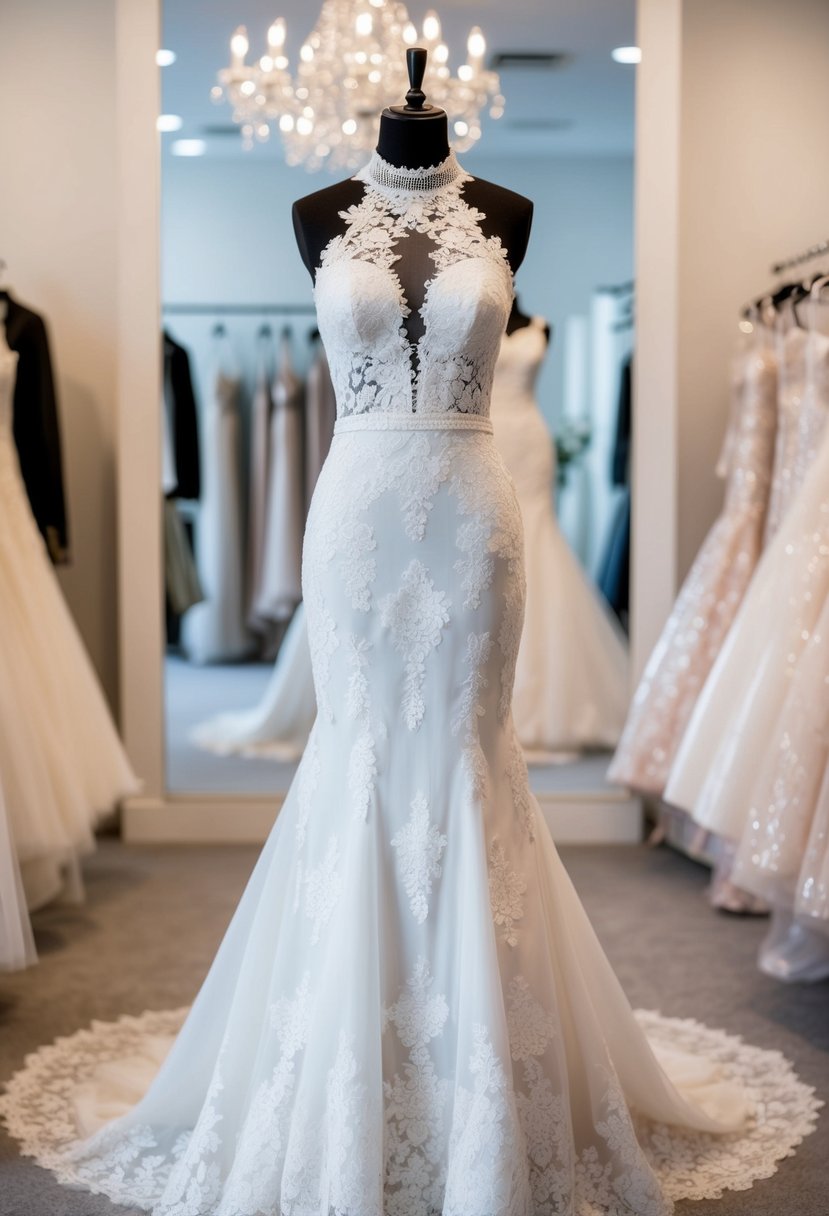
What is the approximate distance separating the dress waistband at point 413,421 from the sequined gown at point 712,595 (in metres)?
2.18

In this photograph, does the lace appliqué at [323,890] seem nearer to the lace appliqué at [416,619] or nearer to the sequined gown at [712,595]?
the lace appliqué at [416,619]

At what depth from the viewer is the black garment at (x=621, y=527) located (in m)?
4.59

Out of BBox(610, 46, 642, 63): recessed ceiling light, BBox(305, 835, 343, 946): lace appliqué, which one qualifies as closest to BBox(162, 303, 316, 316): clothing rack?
BBox(610, 46, 642, 63): recessed ceiling light

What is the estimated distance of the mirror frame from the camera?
448 cm

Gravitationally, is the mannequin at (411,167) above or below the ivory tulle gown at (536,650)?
above

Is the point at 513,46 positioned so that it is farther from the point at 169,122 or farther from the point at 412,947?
the point at 412,947

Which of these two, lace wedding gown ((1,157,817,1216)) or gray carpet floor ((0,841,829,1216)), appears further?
gray carpet floor ((0,841,829,1216))

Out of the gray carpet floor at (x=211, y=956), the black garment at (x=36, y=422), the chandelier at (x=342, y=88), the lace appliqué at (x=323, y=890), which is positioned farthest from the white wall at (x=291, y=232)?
the lace appliqué at (x=323, y=890)

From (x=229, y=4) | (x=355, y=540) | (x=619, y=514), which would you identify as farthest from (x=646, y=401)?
(x=355, y=540)

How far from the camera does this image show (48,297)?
15.5ft

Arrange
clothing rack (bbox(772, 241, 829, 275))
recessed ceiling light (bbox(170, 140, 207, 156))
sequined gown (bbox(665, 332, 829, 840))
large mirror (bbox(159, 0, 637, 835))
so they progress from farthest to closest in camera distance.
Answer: recessed ceiling light (bbox(170, 140, 207, 156))
large mirror (bbox(159, 0, 637, 835))
clothing rack (bbox(772, 241, 829, 275))
sequined gown (bbox(665, 332, 829, 840))

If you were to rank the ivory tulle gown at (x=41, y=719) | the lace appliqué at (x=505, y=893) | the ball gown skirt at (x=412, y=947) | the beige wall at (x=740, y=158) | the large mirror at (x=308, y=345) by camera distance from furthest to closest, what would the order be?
the beige wall at (x=740, y=158) → the large mirror at (x=308, y=345) → the ivory tulle gown at (x=41, y=719) → the lace appliqué at (x=505, y=893) → the ball gown skirt at (x=412, y=947)

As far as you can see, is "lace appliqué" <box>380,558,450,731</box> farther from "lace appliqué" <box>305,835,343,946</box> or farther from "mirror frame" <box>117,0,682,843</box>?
"mirror frame" <box>117,0,682,843</box>

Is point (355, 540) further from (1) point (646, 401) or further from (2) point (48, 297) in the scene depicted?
(2) point (48, 297)
